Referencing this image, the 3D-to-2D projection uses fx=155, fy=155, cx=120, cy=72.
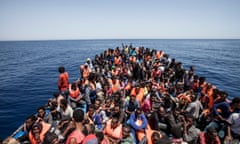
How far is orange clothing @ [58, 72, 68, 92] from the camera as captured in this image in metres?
9.43

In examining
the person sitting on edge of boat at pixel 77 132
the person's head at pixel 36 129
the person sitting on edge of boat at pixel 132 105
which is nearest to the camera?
the person sitting on edge of boat at pixel 77 132

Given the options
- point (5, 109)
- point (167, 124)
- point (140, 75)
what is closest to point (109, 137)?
point (167, 124)

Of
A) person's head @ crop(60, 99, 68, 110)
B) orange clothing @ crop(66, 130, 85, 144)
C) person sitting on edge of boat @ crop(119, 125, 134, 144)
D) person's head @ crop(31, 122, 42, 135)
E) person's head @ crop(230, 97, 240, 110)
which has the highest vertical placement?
person's head @ crop(230, 97, 240, 110)

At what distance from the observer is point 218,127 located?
6242mm

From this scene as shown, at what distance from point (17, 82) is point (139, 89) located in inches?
907

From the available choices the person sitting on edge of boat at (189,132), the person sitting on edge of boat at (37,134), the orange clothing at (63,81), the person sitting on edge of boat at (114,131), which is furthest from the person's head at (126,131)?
the orange clothing at (63,81)

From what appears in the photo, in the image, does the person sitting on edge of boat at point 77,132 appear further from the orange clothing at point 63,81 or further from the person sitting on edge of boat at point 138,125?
the orange clothing at point 63,81

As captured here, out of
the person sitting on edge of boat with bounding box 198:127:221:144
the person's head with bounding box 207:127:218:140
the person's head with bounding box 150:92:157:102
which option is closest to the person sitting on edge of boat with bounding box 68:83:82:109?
the person's head with bounding box 150:92:157:102

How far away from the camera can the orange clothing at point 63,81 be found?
30.9 feet

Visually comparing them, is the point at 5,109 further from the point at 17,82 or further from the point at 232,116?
the point at 232,116

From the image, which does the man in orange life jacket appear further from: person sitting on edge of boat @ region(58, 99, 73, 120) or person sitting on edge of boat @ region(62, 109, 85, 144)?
person sitting on edge of boat @ region(62, 109, 85, 144)

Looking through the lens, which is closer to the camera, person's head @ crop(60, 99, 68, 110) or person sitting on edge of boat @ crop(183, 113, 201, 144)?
person sitting on edge of boat @ crop(183, 113, 201, 144)

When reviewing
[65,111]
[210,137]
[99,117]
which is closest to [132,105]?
[99,117]

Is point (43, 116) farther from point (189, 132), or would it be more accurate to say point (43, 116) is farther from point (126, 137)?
point (189, 132)
